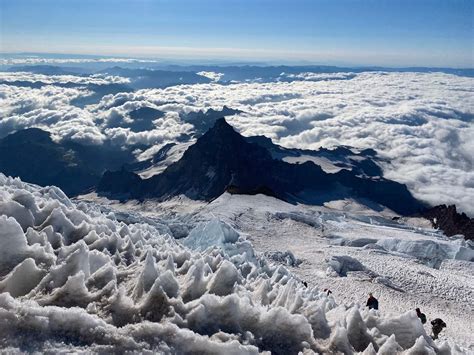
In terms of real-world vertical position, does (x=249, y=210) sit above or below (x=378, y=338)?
below

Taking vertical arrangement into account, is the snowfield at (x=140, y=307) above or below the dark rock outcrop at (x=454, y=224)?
above

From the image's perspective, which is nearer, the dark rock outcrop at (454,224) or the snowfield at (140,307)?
the snowfield at (140,307)

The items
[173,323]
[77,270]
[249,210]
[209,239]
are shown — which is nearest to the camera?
[173,323]

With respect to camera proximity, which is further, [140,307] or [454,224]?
[454,224]

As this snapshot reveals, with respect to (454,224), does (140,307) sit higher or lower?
higher

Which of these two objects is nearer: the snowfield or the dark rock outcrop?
the snowfield

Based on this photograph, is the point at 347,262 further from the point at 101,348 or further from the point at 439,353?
the point at 101,348

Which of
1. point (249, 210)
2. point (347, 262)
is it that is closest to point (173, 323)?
point (347, 262)

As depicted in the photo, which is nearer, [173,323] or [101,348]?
[101,348]

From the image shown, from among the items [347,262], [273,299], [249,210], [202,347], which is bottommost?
[249,210]

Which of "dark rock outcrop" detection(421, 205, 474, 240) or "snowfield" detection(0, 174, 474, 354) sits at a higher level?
"snowfield" detection(0, 174, 474, 354)

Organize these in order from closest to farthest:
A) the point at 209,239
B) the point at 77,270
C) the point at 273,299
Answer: the point at 77,270
the point at 273,299
the point at 209,239
